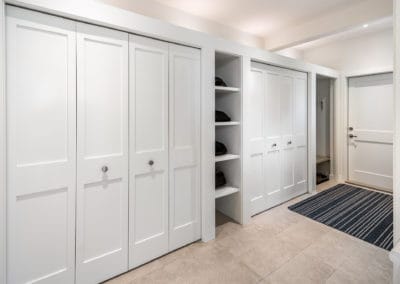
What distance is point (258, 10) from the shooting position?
101 inches

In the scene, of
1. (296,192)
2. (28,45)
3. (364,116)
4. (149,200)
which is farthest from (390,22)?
(28,45)

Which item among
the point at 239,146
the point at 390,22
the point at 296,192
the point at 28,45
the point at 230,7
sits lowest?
Answer: the point at 296,192

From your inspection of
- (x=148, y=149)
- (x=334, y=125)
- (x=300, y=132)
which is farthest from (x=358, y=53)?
(x=148, y=149)

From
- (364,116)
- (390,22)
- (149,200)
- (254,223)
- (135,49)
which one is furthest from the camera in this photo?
(364,116)

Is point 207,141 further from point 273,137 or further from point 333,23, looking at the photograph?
point 333,23

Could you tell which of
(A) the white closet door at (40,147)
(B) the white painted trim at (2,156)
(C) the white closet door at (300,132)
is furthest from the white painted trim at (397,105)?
(B) the white painted trim at (2,156)

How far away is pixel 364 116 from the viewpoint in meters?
3.92

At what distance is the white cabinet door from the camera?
1.58 m

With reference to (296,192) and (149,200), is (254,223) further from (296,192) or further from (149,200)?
(149,200)

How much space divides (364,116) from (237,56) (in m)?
2.93

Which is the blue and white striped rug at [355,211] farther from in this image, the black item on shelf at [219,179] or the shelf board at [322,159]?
the black item on shelf at [219,179]

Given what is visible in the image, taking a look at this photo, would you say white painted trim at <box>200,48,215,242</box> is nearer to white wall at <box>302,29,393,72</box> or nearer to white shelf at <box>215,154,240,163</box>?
white shelf at <box>215,154,240,163</box>

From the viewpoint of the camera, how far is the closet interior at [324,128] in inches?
170

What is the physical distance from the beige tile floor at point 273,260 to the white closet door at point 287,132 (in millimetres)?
837
